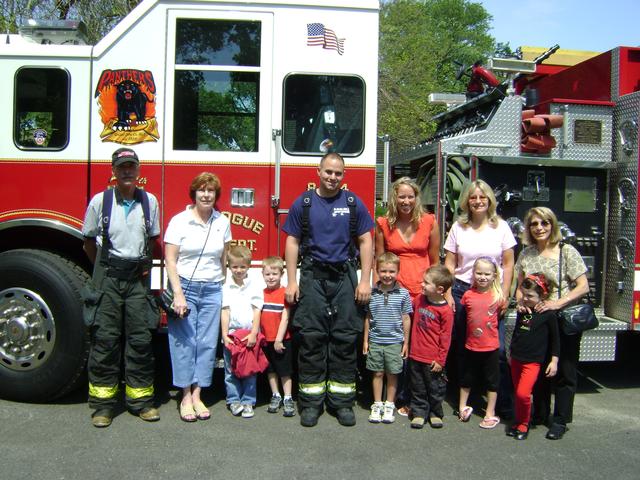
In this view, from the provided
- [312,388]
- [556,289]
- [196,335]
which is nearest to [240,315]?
[196,335]

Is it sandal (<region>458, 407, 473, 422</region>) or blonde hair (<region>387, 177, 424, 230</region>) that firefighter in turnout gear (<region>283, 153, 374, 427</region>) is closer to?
blonde hair (<region>387, 177, 424, 230</region>)

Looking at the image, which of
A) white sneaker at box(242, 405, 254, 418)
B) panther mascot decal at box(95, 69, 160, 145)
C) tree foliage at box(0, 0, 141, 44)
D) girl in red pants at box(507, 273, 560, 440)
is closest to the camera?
girl in red pants at box(507, 273, 560, 440)

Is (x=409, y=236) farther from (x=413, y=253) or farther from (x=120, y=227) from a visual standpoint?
(x=120, y=227)

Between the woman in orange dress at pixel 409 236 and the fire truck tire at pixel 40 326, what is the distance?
2252 mm

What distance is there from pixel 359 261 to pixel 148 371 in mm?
1727

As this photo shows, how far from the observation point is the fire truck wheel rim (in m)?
4.62

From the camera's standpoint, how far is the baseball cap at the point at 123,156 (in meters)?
4.20

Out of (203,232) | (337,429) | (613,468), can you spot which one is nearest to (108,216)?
(203,232)

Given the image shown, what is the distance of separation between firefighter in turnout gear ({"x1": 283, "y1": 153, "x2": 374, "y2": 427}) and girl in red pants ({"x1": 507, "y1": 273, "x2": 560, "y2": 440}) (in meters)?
1.07

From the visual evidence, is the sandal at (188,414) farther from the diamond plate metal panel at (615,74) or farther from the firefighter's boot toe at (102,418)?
the diamond plate metal panel at (615,74)

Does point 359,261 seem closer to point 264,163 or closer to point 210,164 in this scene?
point 264,163

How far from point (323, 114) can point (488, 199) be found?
53.7 inches

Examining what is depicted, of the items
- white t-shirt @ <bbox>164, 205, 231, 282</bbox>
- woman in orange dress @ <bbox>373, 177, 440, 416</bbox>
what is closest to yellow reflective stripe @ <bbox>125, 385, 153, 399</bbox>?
white t-shirt @ <bbox>164, 205, 231, 282</bbox>

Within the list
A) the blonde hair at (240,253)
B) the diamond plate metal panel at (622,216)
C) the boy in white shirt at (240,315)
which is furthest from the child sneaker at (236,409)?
the diamond plate metal panel at (622,216)
